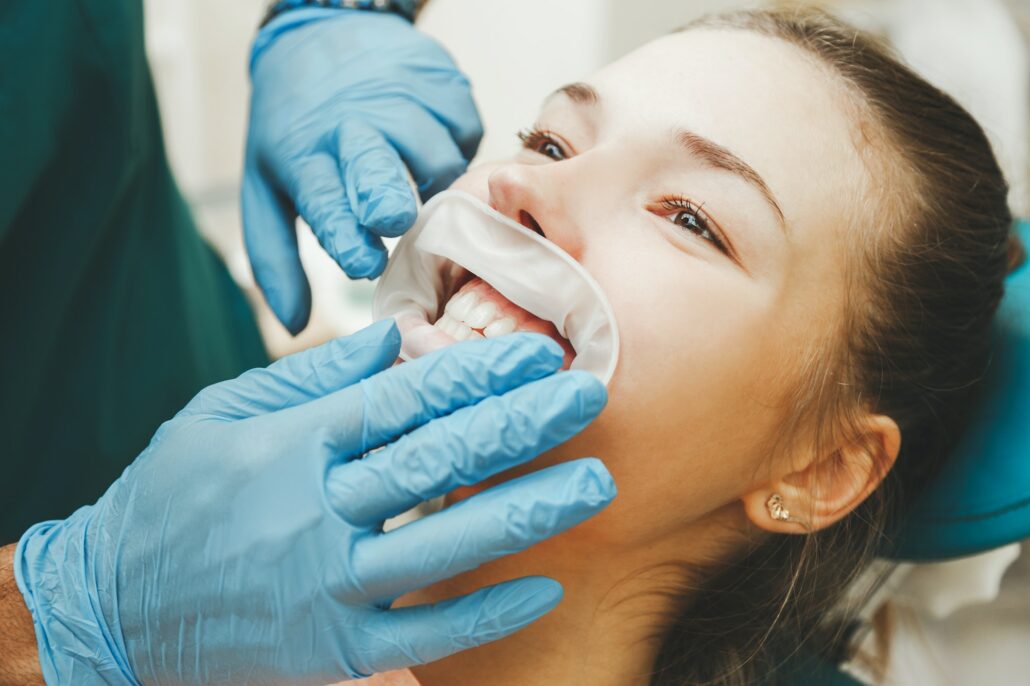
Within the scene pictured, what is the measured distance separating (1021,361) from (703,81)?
686 mm

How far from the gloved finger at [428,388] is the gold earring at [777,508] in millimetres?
420

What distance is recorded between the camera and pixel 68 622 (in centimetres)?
98

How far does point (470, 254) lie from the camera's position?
3.45ft

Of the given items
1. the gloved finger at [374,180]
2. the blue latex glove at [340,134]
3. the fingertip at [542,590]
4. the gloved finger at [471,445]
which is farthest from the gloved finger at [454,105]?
the fingertip at [542,590]

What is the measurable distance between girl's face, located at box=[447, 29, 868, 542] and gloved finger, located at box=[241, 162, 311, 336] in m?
0.42

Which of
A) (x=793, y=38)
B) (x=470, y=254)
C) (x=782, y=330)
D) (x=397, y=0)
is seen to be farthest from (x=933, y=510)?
(x=397, y=0)

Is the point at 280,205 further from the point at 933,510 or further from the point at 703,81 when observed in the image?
the point at 933,510

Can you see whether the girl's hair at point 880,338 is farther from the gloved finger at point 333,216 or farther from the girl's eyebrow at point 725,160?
the gloved finger at point 333,216

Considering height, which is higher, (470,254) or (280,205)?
(470,254)

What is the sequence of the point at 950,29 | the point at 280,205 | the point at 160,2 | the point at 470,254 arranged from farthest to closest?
the point at 160,2
the point at 950,29
the point at 280,205
the point at 470,254

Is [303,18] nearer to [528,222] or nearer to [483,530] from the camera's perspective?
[528,222]

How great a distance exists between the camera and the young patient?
1.04m

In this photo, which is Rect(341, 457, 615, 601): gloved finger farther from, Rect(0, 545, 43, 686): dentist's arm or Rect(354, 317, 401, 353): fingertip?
Rect(0, 545, 43, 686): dentist's arm

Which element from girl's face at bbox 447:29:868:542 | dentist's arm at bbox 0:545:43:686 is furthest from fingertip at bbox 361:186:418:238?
dentist's arm at bbox 0:545:43:686
